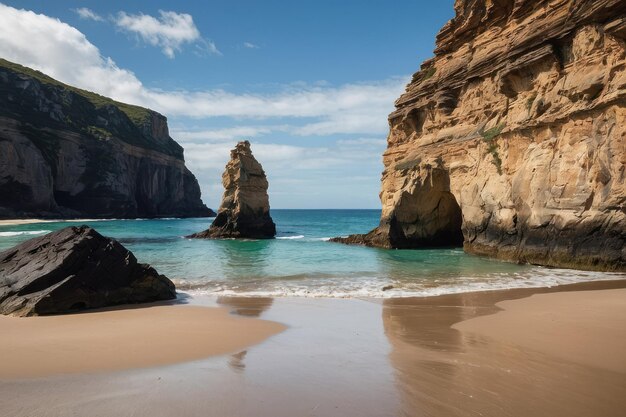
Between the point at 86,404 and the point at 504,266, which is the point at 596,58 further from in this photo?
the point at 86,404

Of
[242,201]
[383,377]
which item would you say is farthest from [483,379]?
[242,201]

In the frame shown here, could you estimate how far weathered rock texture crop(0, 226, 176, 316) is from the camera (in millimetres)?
8781

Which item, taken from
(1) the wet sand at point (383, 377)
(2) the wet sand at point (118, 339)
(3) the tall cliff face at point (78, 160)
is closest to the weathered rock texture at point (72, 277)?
(2) the wet sand at point (118, 339)

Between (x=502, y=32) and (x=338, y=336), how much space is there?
74.0 ft

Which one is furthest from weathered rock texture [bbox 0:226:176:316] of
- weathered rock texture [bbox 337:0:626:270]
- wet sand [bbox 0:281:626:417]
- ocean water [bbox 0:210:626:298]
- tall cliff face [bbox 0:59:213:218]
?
tall cliff face [bbox 0:59:213:218]

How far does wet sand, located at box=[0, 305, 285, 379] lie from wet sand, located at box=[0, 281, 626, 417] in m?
0.36

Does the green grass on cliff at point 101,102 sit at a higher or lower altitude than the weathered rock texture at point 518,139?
higher

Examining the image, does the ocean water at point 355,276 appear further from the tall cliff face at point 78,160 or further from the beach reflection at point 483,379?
the tall cliff face at point 78,160

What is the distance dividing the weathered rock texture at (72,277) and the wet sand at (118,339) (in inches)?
22.4

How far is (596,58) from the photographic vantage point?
53.1 feet

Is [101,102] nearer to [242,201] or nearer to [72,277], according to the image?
[242,201]

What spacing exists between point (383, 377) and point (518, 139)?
18.6 metres

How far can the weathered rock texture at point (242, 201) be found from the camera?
4153 cm

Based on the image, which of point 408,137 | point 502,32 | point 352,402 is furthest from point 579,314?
point 408,137
